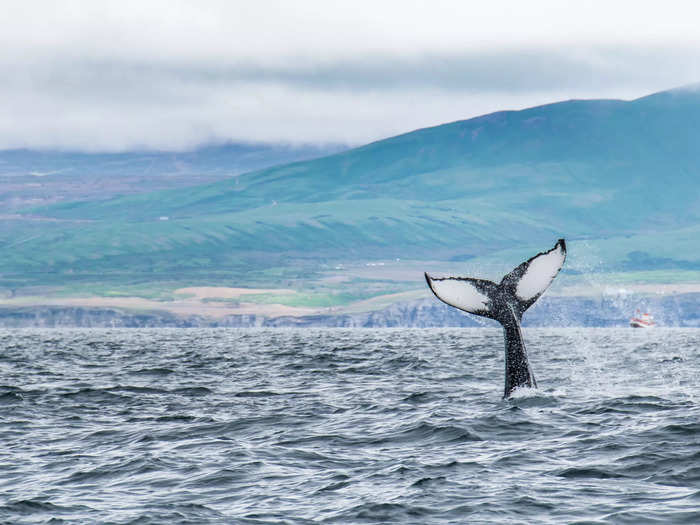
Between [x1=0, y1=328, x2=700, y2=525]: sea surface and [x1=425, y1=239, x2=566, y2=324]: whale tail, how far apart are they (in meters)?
1.92

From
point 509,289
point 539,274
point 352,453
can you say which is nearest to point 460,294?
point 509,289

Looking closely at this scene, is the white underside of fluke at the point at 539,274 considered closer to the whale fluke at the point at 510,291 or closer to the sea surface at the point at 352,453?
the whale fluke at the point at 510,291

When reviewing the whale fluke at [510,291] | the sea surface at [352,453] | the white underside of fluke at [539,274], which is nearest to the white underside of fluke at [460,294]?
the whale fluke at [510,291]

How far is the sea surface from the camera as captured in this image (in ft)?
40.2

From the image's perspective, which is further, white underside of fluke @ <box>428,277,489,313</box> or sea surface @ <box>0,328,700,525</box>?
white underside of fluke @ <box>428,277,489,313</box>

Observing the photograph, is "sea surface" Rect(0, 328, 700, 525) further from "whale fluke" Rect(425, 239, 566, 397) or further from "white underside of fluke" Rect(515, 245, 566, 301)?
"white underside of fluke" Rect(515, 245, 566, 301)

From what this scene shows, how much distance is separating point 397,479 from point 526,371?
7.89 m

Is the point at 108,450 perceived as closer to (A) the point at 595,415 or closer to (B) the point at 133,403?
(B) the point at 133,403

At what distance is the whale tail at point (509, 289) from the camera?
1873cm

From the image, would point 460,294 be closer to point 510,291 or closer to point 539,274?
point 510,291

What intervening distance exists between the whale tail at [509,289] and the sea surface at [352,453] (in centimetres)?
192

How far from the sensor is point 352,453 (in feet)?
52.1

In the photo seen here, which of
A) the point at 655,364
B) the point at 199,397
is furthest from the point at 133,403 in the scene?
the point at 655,364

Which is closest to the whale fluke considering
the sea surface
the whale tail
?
the whale tail
